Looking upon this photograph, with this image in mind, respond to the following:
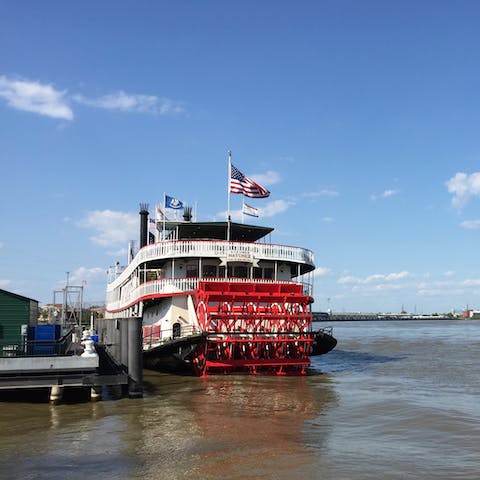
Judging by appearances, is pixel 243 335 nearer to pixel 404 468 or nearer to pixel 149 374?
pixel 149 374

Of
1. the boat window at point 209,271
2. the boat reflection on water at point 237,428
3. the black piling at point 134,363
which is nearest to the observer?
the boat reflection on water at point 237,428

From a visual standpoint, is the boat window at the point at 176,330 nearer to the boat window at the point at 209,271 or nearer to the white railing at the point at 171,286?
the white railing at the point at 171,286

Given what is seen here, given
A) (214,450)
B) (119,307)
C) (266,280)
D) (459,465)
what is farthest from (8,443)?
(119,307)

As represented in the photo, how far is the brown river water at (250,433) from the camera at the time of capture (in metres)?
8.91

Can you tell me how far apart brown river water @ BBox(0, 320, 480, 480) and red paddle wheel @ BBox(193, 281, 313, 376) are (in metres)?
1.39

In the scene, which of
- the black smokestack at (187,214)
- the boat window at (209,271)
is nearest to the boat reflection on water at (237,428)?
the boat window at (209,271)

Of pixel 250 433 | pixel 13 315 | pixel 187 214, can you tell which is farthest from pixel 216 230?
pixel 250 433

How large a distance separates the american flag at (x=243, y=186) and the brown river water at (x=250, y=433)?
8275 mm

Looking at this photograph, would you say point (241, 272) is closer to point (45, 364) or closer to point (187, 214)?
point (187, 214)

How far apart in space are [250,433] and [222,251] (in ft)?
35.0

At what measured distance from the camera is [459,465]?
933 centimetres

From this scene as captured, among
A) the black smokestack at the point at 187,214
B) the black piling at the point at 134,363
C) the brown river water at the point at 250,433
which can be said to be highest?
the black smokestack at the point at 187,214

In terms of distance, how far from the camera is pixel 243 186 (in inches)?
942

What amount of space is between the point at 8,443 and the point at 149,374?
10939 millimetres
